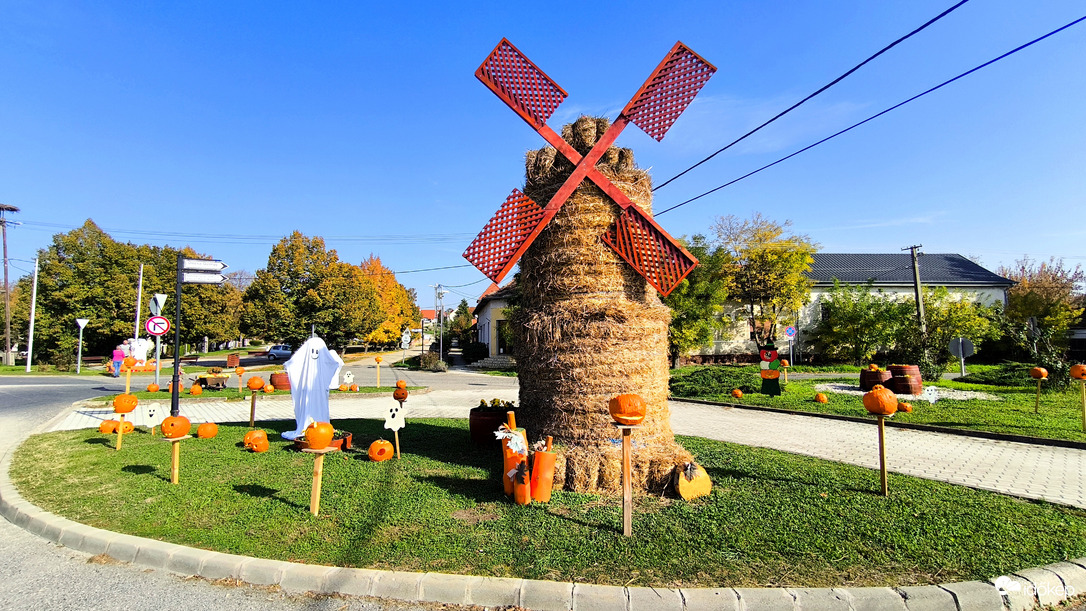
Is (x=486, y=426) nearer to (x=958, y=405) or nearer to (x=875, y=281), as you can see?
(x=958, y=405)

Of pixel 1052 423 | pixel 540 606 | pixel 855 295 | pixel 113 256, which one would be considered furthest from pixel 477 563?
pixel 113 256

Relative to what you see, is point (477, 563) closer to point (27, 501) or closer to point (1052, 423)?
point (27, 501)

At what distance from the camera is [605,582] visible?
3.52m

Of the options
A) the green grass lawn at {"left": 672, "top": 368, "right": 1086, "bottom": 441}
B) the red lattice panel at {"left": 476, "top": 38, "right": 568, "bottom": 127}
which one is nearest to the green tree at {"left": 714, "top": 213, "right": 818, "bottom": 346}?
the green grass lawn at {"left": 672, "top": 368, "right": 1086, "bottom": 441}

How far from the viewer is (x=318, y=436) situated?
4.81m

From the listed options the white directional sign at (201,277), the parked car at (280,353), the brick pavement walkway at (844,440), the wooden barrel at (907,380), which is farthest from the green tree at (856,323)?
the parked car at (280,353)

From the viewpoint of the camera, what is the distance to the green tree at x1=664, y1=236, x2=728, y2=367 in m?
26.5

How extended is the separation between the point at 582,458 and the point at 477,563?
6.93 ft

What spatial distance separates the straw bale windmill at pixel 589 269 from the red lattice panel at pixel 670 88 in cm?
1

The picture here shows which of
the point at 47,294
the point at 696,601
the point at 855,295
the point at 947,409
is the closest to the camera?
the point at 696,601

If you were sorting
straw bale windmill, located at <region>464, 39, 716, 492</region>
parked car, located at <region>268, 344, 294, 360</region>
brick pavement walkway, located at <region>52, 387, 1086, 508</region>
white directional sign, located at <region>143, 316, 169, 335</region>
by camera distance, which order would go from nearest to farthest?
1. straw bale windmill, located at <region>464, 39, 716, 492</region>
2. brick pavement walkway, located at <region>52, 387, 1086, 508</region>
3. white directional sign, located at <region>143, 316, 169, 335</region>
4. parked car, located at <region>268, 344, 294, 360</region>

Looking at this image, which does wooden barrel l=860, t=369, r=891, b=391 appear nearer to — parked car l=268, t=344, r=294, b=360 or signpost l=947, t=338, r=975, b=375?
signpost l=947, t=338, r=975, b=375

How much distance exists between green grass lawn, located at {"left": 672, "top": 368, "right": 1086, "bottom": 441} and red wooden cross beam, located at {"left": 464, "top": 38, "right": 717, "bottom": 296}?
791cm

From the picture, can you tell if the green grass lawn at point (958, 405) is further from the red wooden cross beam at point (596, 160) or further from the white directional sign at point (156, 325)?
the white directional sign at point (156, 325)
